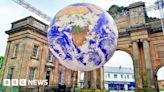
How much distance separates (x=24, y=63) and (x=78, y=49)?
1539 cm

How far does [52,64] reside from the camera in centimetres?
2123

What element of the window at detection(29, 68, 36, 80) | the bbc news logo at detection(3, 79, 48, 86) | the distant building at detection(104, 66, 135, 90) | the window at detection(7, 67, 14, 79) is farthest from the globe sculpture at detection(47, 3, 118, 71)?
the distant building at detection(104, 66, 135, 90)

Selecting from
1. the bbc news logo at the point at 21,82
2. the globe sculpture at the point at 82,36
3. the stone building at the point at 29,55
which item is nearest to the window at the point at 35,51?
the stone building at the point at 29,55

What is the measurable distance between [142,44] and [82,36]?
46.5ft

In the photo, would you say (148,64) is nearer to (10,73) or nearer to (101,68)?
(101,68)

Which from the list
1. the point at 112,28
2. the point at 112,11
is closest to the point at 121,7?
the point at 112,11

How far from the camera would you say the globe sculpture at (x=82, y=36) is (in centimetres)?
337

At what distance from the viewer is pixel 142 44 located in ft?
52.5

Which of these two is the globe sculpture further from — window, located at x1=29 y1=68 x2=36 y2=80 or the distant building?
the distant building

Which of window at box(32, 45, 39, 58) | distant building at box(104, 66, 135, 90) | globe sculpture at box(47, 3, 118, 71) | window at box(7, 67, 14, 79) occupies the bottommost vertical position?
distant building at box(104, 66, 135, 90)

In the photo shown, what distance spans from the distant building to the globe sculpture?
40.2 metres

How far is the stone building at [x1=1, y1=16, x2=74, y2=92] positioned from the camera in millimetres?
17453

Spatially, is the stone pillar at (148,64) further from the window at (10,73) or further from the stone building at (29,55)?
the window at (10,73)

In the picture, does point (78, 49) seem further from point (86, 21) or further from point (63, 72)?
point (63, 72)
